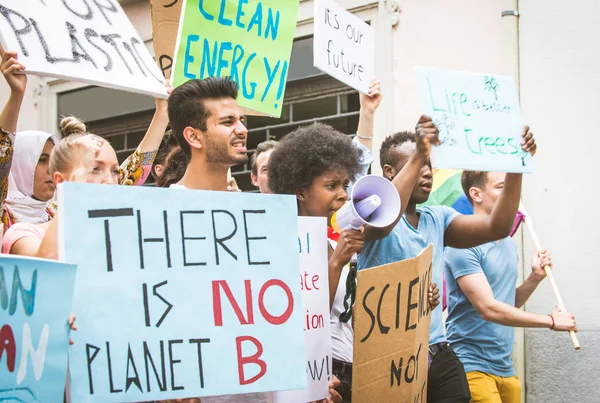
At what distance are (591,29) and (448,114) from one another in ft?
9.45

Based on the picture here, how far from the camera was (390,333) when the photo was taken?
315 cm

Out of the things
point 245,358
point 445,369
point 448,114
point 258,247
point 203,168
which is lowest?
point 445,369

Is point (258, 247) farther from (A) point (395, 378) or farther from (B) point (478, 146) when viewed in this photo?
(B) point (478, 146)

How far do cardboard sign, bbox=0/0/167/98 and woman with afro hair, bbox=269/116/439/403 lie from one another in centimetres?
62

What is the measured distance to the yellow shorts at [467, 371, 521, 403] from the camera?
412 centimetres

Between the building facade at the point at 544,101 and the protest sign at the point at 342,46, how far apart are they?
2094 mm

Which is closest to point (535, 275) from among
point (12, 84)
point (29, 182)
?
point (29, 182)

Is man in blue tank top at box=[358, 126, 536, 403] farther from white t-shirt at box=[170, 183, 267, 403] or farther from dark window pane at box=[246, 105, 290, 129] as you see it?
dark window pane at box=[246, 105, 290, 129]

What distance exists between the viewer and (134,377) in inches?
98.1

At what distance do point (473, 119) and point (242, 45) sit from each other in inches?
50.5

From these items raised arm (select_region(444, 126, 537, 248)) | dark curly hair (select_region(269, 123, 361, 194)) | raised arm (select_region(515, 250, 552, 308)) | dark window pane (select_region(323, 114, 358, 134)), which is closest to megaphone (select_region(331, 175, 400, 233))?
dark curly hair (select_region(269, 123, 361, 194))

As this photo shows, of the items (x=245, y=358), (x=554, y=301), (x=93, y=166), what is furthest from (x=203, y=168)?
(x=554, y=301)

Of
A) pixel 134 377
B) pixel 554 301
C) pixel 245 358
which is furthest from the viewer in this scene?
pixel 554 301

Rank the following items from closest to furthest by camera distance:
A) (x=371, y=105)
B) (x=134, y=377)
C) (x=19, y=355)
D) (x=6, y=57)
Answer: (x=19, y=355) → (x=134, y=377) → (x=6, y=57) → (x=371, y=105)
